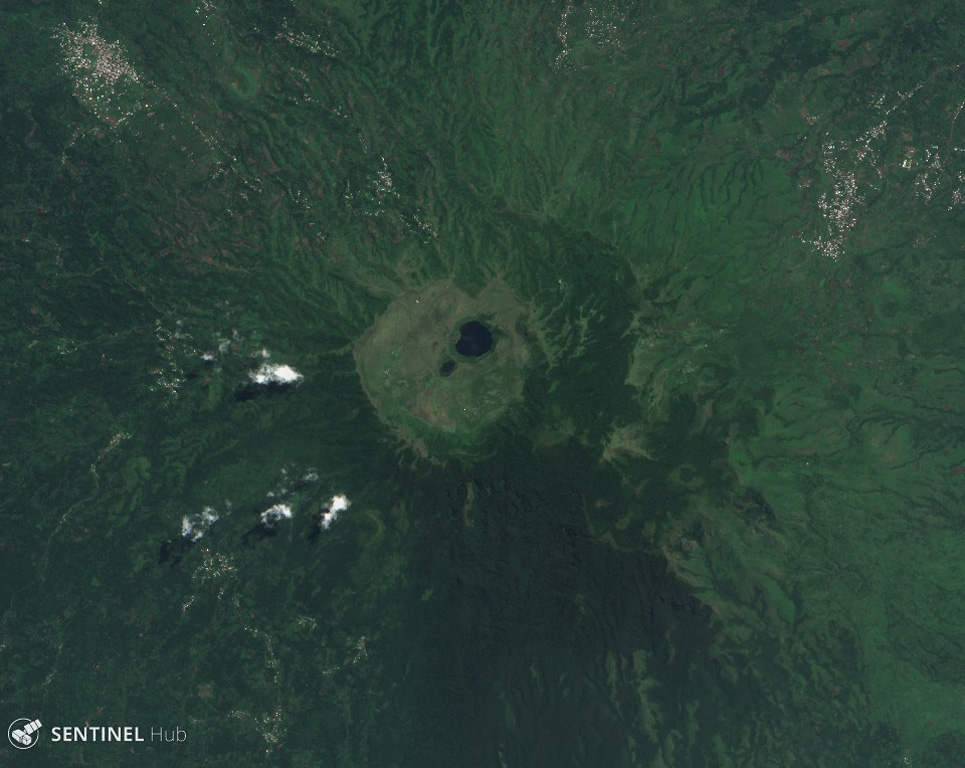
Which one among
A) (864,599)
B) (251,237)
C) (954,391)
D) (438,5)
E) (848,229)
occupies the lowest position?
(864,599)

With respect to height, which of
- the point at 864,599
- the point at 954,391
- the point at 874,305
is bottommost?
the point at 864,599

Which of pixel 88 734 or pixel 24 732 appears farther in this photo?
pixel 88 734

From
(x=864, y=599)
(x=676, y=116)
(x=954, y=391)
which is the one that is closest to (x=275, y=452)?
(x=676, y=116)

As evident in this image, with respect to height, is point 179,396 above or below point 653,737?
above

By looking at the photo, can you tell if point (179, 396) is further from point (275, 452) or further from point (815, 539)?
point (815, 539)

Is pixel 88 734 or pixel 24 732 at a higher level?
pixel 24 732

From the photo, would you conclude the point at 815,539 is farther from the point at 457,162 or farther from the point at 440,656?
the point at 457,162

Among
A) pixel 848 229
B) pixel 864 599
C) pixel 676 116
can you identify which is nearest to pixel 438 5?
pixel 676 116

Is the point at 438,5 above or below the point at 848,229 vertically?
above
